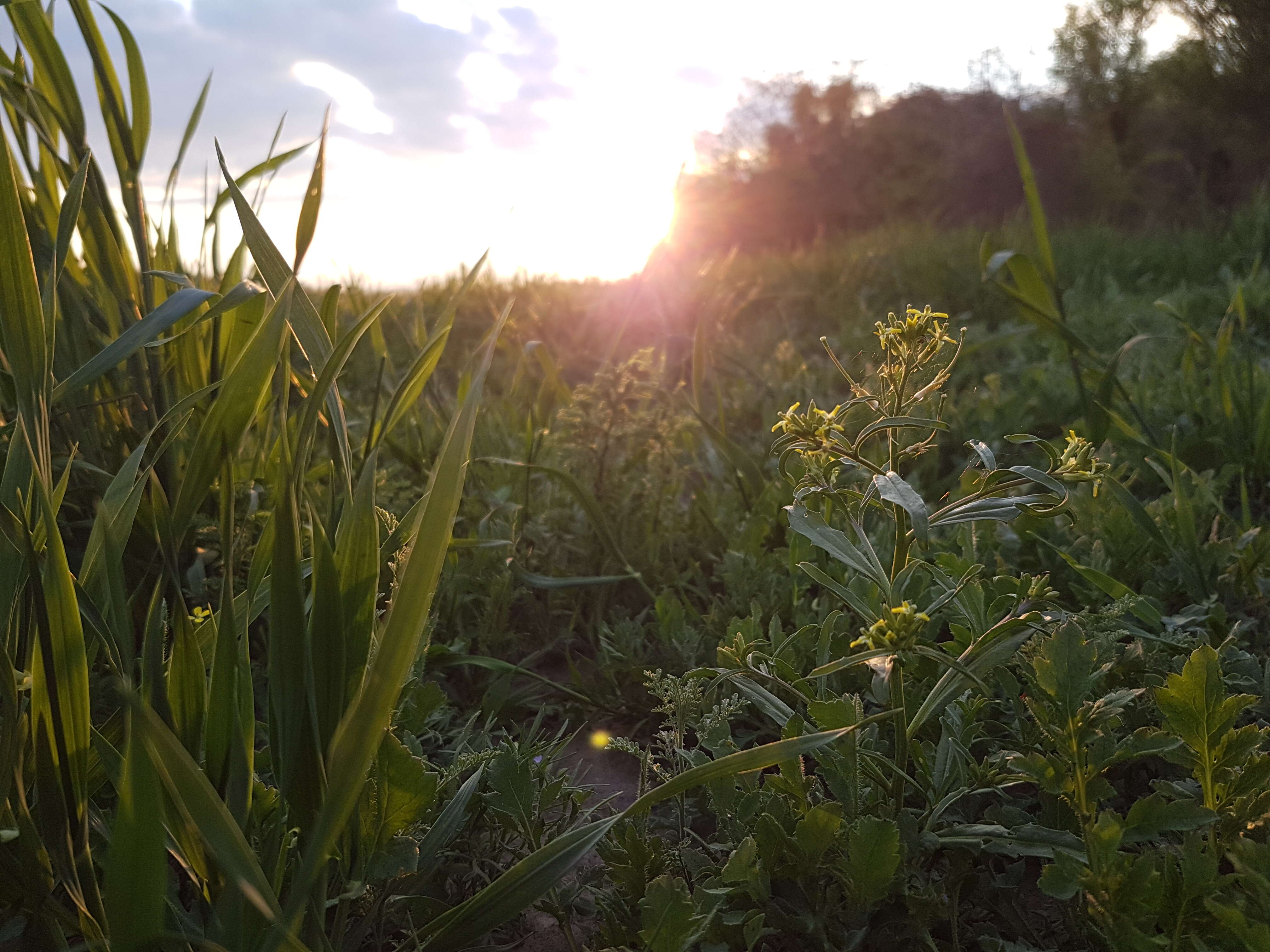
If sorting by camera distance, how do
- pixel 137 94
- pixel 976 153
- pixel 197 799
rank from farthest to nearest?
pixel 976 153
pixel 137 94
pixel 197 799

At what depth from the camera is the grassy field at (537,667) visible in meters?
0.81

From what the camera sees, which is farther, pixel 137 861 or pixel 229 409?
pixel 229 409

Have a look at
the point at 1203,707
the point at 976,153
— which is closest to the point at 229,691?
the point at 1203,707

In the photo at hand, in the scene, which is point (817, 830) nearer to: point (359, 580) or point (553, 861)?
point (553, 861)

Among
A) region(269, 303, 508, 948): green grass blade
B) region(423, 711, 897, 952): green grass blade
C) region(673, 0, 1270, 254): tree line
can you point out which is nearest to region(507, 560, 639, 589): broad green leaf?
region(423, 711, 897, 952): green grass blade

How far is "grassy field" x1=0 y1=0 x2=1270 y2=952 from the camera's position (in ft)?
2.66

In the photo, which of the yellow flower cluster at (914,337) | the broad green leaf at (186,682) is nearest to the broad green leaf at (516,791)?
the broad green leaf at (186,682)

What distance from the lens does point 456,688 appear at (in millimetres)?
1632

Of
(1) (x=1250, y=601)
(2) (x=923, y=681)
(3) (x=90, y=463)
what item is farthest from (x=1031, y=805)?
(3) (x=90, y=463)

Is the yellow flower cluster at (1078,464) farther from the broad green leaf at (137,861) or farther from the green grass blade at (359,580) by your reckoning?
the broad green leaf at (137,861)

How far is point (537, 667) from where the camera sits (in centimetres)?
181

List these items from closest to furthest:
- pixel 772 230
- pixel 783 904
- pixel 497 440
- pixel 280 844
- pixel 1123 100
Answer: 1. pixel 280 844
2. pixel 783 904
3. pixel 497 440
4. pixel 772 230
5. pixel 1123 100

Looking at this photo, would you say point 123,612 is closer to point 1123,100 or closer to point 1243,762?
point 1243,762

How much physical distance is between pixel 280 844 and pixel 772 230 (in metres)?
19.3
